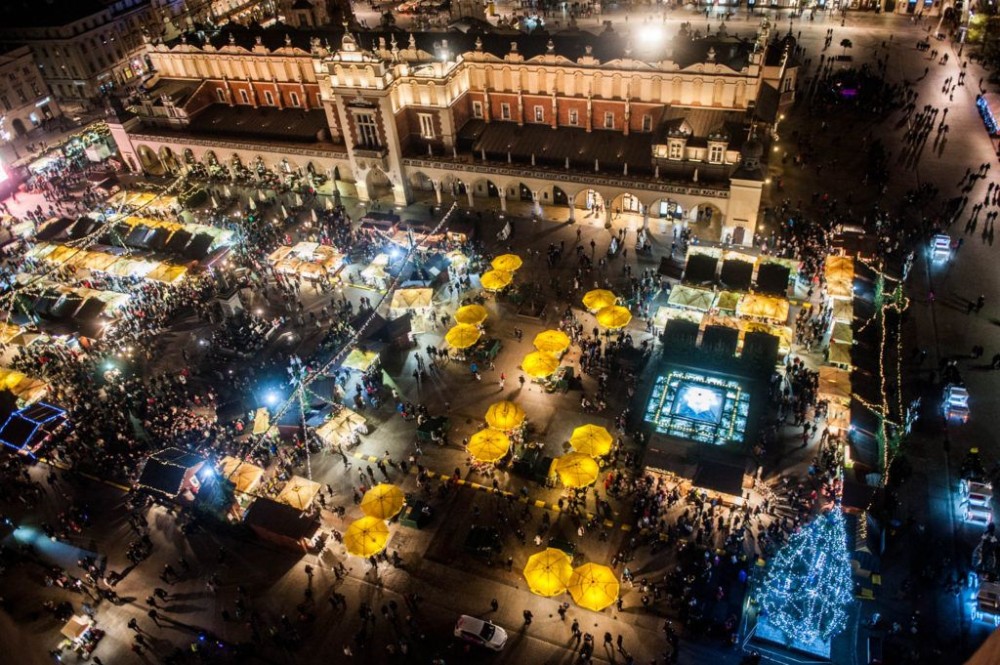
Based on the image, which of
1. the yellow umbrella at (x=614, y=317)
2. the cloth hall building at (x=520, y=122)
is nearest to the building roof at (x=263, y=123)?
the cloth hall building at (x=520, y=122)

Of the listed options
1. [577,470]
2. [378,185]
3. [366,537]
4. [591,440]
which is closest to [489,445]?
[577,470]

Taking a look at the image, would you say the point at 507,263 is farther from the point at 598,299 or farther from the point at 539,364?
the point at 539,364

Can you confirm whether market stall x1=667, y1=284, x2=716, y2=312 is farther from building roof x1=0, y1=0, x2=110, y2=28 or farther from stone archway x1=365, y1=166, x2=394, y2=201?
building roof x1=0, y1=0, x2=110, y2=28

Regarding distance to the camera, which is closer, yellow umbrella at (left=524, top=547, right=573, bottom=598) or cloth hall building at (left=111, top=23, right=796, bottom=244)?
yellow umbrella at (left=524, top=547, right=573, bottom=598)

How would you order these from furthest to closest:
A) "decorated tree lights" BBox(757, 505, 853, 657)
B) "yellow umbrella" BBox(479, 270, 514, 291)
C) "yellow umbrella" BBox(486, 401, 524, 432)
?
"yellow umbrella" BBox(479, 270, 514, 291) → "yellow umbrella" BBox(486, 401, 524, 432) → "decorated tree lights" BBox(757, 505, 853, 657)

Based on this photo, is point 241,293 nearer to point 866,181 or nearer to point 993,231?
point 866,181

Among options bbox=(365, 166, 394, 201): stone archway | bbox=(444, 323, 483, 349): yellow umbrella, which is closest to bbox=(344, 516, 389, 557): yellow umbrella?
bbox=(444, 323, 483, 349): yellow umbrella

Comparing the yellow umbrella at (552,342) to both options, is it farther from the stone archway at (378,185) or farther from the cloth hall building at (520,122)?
the stone archway at (378,185)
